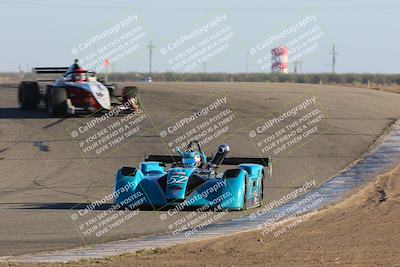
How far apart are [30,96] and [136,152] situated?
941 centimetres

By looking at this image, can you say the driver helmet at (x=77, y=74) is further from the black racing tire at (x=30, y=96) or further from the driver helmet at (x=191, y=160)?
the driver helmet at (x=191, y=160)

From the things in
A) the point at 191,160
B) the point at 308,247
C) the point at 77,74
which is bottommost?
the point at 308,247

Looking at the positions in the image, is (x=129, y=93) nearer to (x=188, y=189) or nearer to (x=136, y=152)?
(x=136, y=152)

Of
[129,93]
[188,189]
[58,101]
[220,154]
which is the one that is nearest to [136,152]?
[58,101]

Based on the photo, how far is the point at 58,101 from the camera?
3183 centimetres

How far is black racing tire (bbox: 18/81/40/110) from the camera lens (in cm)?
3425

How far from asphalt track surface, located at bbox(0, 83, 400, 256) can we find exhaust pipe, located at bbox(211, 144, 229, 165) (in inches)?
49.6

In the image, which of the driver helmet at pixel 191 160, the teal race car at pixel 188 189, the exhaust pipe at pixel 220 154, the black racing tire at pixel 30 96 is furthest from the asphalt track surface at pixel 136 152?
the driver helmet at pixel 191 160

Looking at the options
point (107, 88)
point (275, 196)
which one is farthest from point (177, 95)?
point (275, 196)

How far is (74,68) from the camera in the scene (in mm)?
32531

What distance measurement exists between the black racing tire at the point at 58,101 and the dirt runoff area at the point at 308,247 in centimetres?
1720

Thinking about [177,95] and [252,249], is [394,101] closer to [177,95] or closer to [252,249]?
[177,95]

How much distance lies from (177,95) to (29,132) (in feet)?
34.3

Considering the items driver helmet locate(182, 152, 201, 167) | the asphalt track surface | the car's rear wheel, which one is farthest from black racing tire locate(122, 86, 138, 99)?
driver helmet locate(182, 152, 201, 167)
